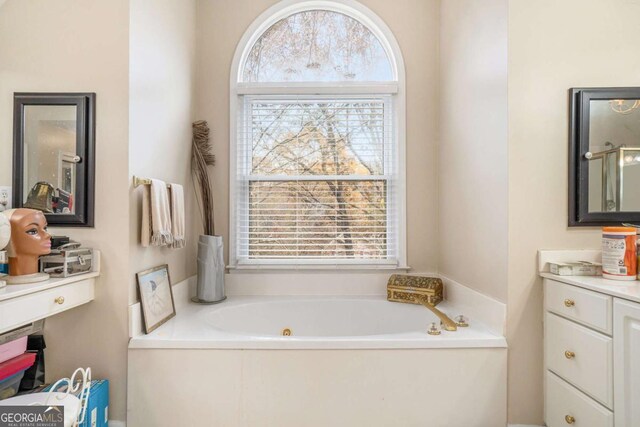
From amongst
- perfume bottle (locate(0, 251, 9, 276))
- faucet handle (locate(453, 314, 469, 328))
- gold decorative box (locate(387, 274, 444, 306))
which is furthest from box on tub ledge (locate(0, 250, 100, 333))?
faucet handle (locate(453, 314, 469, 328))

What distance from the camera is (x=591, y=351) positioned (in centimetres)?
142

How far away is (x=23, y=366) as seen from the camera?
152cm

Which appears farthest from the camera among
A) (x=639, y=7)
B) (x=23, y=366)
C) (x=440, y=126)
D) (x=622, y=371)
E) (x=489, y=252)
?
(x=440, y=126)

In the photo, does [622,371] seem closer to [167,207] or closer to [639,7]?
[639,7]

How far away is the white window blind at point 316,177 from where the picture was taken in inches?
102

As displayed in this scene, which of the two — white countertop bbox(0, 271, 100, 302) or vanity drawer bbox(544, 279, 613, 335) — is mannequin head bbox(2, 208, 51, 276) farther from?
vanity drawer bbox(544, 279, 613, 335)

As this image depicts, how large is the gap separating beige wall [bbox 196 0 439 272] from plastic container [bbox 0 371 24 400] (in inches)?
52.0

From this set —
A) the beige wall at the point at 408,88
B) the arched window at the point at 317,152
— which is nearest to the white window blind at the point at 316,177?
the arched window at the point at 317,152

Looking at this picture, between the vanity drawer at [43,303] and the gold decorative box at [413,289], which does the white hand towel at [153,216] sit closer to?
the vanity drawer at [43,303]

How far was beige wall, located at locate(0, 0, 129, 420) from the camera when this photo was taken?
167 cm

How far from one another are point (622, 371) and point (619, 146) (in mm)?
1026

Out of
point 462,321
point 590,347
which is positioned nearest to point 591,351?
point 590,347

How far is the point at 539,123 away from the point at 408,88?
3.47 ft

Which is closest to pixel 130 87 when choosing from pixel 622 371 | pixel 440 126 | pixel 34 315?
pixel 34 315
